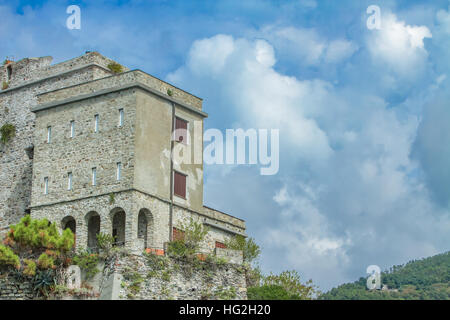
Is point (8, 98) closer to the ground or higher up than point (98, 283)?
higher up

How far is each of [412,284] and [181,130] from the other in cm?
4355

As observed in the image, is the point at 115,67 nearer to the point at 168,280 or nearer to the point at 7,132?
the point at 7,132

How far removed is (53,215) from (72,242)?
17.9 ft

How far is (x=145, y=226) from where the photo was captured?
48.5 meters

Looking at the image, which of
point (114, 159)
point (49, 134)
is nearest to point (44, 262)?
point (114, 159)

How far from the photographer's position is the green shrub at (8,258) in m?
43.3

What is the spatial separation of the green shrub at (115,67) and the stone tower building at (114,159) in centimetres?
30

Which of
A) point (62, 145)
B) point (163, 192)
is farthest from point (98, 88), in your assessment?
point (163, 192)

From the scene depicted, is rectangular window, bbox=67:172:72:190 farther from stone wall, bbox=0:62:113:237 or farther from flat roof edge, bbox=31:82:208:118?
stone wall, bbox=0:62:113:237

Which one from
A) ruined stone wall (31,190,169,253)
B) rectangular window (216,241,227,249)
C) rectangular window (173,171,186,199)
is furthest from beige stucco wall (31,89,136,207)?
rectangular window (216,241,227,249)

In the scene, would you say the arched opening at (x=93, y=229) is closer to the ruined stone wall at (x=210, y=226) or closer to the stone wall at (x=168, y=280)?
the ruined stone wall at (x=210, y=226)

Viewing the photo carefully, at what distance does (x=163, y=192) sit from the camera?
49.4 meters

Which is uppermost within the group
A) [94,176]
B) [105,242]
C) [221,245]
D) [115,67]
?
[115,67]

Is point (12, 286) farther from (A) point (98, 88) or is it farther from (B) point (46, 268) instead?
(A) point (98, 88)
